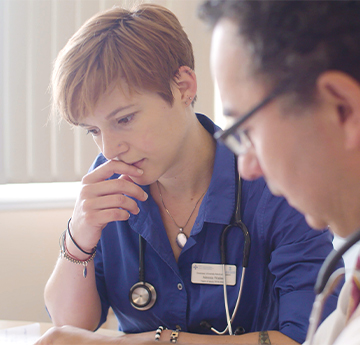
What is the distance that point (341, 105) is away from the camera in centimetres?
50

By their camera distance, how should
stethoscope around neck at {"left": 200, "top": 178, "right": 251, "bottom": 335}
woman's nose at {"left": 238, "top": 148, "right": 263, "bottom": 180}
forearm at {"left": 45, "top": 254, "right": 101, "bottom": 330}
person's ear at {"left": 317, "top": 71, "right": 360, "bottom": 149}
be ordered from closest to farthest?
person's ear at {"left": 317, "top": 71, "right": 360, "bottom": 149}, woman's nose at {"left": 238, "top": 148, "right": 263, "bottom": 180}, stethoscope around neck at {"left": 200, "top": 178, "right": 251, "bottom": 335}, forearm at {"left": 45, "top": 254, "right": 101, "bottom": 330}

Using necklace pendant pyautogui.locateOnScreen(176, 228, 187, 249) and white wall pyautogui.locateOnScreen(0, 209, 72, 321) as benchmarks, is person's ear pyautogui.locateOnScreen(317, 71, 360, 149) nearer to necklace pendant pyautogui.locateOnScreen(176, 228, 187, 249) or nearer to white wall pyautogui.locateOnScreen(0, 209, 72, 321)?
necklace pendant pyautogui.locateOnScreen(176, 228, 187, 249)

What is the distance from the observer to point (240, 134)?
2.09ft

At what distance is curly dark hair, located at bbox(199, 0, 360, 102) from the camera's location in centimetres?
49

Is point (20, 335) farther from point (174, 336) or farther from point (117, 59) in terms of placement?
point (117, 59)

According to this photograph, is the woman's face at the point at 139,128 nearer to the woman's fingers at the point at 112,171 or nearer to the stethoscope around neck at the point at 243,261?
the woman's fingers at the point at 112,171

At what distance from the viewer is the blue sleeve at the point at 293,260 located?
109 centimetres

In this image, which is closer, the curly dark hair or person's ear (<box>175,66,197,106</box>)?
the curly dark hair

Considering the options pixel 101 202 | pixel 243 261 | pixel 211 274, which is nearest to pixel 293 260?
pixel 243 261

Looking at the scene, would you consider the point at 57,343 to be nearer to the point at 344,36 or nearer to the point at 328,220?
the point at 328,220

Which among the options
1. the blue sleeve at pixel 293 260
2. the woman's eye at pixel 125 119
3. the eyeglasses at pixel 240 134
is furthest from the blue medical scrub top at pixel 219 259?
the eyeglasses at pixel 240 134

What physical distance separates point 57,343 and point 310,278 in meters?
0.71

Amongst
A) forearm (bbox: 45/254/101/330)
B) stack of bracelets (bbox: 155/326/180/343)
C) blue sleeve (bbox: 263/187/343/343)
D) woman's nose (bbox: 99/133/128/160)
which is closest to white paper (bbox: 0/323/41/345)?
forearm (bbox: 45/254/101/330)

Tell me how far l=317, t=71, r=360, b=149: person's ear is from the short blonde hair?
2.30ft
